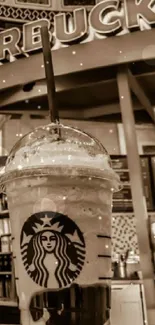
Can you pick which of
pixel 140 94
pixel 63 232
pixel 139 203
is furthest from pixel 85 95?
pixel 63 232

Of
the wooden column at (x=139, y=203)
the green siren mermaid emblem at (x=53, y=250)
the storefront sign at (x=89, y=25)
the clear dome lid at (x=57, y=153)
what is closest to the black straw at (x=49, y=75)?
the clear dome lid at (x=57, y=153)

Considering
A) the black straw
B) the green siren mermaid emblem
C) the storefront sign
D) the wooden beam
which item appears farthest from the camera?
the wooden beam

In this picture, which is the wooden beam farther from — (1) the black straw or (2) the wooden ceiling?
(1) the black straw

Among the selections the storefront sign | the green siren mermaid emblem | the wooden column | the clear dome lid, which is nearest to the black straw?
the clear dome lid

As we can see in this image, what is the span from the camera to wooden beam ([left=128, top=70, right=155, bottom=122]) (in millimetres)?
3427

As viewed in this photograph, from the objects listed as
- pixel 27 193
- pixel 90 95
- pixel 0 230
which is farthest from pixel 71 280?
pixel 0 230

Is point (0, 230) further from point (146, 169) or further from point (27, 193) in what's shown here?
point (27, 193)

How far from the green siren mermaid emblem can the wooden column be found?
184 centimetres

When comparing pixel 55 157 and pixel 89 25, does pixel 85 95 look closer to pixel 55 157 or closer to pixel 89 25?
pixel 89 25

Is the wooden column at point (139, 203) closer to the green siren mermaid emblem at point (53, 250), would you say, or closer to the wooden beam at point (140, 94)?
the wooden beam at point (140, 94)

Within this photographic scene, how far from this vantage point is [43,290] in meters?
0.98

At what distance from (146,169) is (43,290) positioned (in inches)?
147

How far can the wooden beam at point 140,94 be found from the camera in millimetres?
3427

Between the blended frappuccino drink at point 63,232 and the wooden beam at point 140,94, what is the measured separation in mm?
2412
